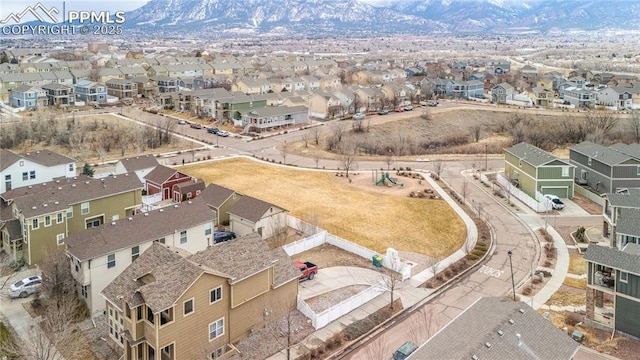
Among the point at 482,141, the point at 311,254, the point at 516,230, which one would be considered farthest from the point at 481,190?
the point at 482,141

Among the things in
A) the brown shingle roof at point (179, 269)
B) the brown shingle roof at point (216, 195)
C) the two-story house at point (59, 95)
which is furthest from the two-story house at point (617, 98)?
the two-story house at point (59, 95)

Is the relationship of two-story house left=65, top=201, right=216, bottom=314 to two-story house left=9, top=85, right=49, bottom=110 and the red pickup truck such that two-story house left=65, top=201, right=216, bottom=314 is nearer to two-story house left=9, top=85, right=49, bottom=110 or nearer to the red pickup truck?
the red pickup truck

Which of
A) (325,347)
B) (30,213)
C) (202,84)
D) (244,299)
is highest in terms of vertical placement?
(202,84)

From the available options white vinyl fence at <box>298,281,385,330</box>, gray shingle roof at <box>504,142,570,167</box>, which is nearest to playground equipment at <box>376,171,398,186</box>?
gray shingle roof at <box>504,142,570,167</box>

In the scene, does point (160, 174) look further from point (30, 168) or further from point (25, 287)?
point (25, 287)

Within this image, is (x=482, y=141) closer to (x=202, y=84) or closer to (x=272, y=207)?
(x=272, y=207)

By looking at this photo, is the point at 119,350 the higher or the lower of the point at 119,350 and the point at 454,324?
the lower
